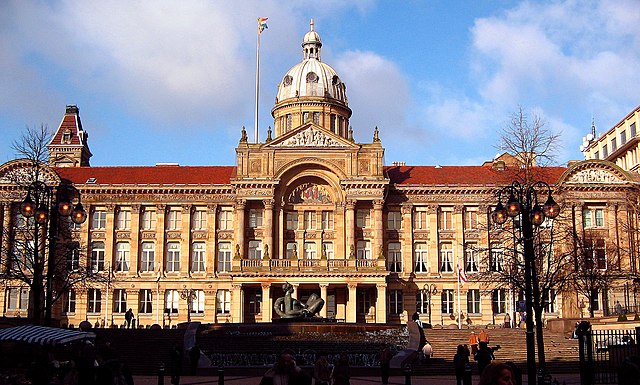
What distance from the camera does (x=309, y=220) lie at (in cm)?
7312

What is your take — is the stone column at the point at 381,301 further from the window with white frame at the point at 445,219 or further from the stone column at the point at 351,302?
the window with white frame at the point at 445,219

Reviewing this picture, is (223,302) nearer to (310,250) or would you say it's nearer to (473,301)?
(310,250)

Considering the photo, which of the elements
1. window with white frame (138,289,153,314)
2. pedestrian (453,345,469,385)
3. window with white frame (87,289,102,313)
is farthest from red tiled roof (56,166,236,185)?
pedestrian (453,345,469,385)

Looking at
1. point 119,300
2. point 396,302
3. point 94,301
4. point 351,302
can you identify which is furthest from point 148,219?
point 396,302

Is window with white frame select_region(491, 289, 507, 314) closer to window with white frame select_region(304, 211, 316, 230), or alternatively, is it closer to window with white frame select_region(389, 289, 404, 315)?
window with white frame select_region(389, 289, 404, 315)

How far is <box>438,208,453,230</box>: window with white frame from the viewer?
74.1 meters

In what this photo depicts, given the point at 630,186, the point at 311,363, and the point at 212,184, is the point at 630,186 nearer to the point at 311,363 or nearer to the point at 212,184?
the point at 212,184

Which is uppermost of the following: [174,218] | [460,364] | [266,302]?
[174,218]

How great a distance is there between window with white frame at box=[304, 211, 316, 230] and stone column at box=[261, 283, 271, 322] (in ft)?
27.4

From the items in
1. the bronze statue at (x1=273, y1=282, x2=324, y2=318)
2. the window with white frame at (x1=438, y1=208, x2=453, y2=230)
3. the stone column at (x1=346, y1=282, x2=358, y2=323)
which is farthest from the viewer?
the window with white frame at (x1=438, y1=208, x2=453, y2=230)

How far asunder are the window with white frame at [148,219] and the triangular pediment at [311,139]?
12704 millimetres

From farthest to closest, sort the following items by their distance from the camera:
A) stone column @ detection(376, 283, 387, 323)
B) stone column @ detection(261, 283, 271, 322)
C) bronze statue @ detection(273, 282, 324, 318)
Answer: stone column @ detection(376, 283, 387, 323) < stone column @ detection(261, 283, 271, 322) < bronze statue @ detection(273, 282, 324, 318)

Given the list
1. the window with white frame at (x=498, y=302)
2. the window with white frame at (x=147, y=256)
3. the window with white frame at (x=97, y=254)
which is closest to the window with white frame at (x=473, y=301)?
the window with white frame at (x=498, y=302)

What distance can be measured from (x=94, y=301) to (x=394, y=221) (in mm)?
27986
